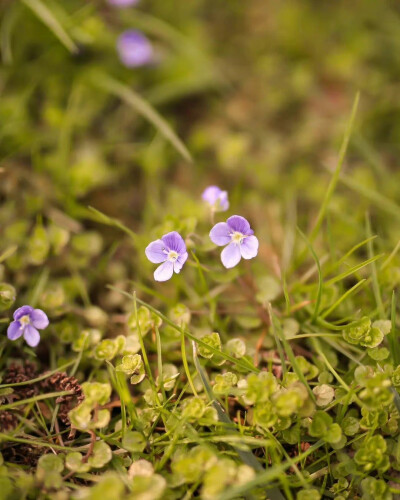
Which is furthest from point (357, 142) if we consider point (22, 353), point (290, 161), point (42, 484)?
point (42, 484)

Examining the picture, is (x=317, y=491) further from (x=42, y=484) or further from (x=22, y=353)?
(x=22, y=353)

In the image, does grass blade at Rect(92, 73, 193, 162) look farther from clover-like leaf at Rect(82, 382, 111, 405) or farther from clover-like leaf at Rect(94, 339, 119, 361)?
clover-like leaf at Rect(82, 382, 111, 405)

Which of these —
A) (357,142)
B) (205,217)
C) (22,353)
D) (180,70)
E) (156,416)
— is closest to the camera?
(156,416)

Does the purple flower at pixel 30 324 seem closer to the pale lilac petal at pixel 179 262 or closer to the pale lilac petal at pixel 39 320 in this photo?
the pale lilac petal at pixel 39 320

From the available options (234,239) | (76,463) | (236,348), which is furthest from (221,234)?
(76,463)

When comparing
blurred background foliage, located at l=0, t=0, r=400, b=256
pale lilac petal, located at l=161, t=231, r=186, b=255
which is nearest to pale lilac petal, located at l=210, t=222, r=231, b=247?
pale lilac petal, located at l=161, t=231, r=186, b=255

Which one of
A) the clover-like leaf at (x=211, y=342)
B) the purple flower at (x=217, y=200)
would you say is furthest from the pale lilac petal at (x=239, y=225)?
the clover-like leaf at (x=211, y=342)
